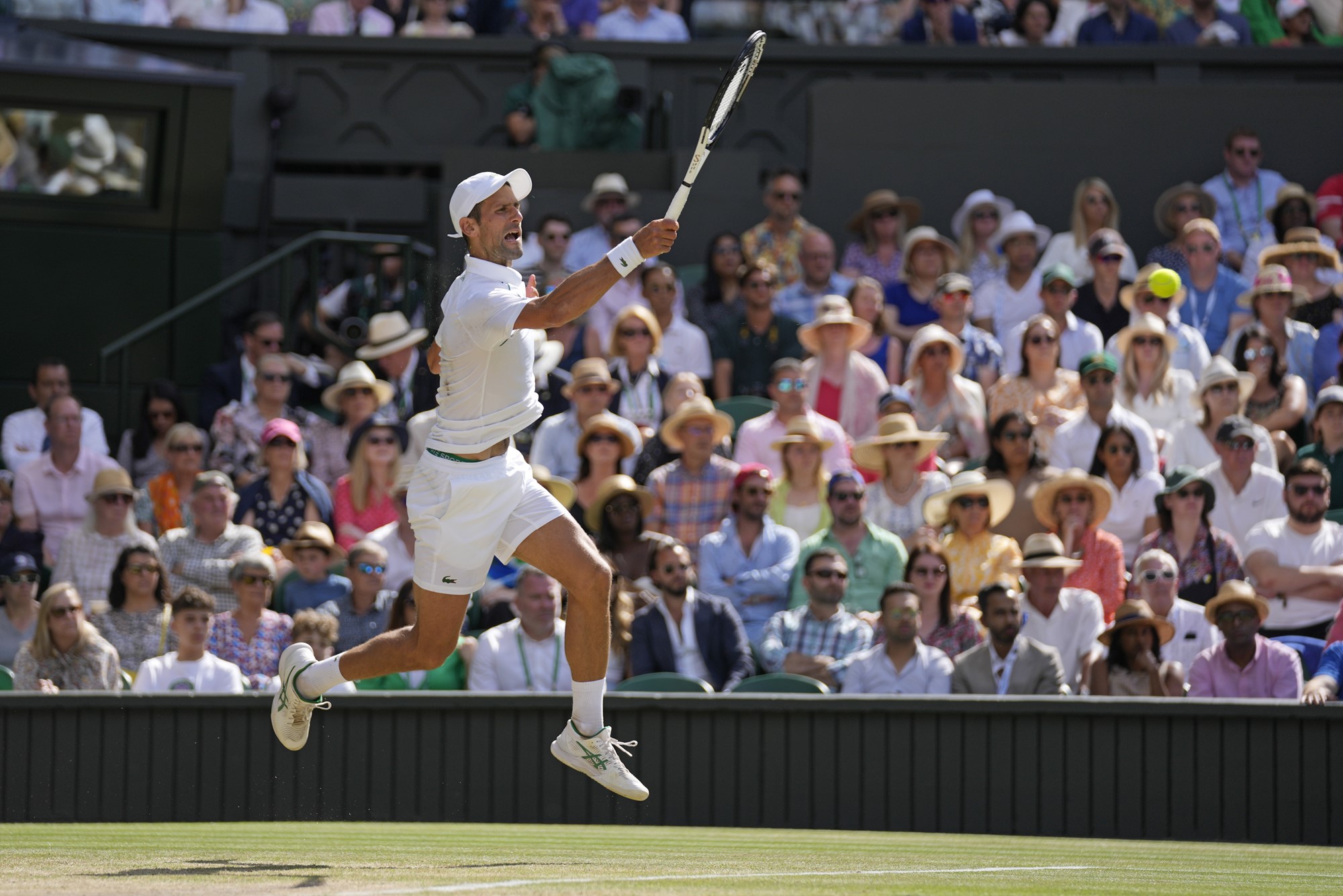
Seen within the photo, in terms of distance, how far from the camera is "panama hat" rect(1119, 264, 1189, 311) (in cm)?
1234

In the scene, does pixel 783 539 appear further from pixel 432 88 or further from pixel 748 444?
pixel 432 88

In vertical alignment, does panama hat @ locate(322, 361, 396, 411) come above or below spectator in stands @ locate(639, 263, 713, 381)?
below

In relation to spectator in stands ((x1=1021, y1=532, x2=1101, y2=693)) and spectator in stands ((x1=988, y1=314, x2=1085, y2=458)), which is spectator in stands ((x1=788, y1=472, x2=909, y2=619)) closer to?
spectator in stands ((x1=1021, y1=532, x2=1101, y2=693))

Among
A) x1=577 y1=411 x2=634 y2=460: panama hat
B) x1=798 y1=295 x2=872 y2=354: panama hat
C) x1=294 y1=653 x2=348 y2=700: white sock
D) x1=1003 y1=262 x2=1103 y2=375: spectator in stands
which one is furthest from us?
x1=1003 y1=262 x2=1103 y2=375: spectator in stands

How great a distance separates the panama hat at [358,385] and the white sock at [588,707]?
20.4ft

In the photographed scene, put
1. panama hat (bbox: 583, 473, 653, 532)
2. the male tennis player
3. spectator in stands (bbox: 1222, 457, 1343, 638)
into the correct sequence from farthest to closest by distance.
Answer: panama hat (bbox: 583, 473, 653, 532), spectator in stands (bbox: 1222, 457, 1343, 638), the male tennis player

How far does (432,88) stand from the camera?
16.2 meters

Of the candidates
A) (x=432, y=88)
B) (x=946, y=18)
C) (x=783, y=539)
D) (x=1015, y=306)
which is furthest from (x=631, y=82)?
(x=783, y=539)

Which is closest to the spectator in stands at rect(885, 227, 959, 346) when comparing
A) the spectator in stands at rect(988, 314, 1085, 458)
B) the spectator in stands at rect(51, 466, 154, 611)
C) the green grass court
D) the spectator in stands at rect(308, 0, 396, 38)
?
the spectator in stands at rect(988, 314, 1085, 458)

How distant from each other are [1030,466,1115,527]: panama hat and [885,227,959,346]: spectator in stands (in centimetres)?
277

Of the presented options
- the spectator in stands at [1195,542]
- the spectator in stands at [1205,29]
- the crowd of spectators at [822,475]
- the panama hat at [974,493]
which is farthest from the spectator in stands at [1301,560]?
the spectator in stands at [1205,29]

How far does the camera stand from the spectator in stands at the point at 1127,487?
10797mm

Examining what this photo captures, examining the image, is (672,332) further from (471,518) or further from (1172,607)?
(471,518)

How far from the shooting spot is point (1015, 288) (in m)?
13.3
